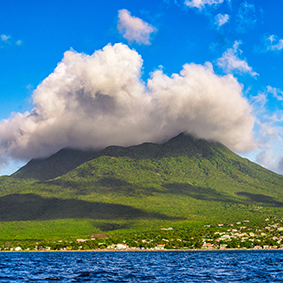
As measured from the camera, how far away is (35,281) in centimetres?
6278

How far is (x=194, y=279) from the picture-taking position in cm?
6512

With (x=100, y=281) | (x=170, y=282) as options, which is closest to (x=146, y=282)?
(x=170, y=282)

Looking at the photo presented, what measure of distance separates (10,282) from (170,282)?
1029 inches

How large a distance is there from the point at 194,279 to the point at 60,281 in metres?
22.7

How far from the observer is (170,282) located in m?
61.4

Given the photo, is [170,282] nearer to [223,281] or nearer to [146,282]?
[146,282]

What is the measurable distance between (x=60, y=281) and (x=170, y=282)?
1808 cm

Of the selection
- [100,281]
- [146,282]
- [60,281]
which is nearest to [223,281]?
[146,282]

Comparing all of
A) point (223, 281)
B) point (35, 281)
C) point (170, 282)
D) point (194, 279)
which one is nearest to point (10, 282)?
point (35, 281)

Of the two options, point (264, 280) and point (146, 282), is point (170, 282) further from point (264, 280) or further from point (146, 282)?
point (264, 280)

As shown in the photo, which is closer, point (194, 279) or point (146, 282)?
point (146, 282)

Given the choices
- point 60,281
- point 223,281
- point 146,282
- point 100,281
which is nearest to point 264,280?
point 223,281

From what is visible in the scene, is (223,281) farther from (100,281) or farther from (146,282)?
(100,281)

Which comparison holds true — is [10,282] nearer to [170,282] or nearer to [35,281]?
[35,281]
